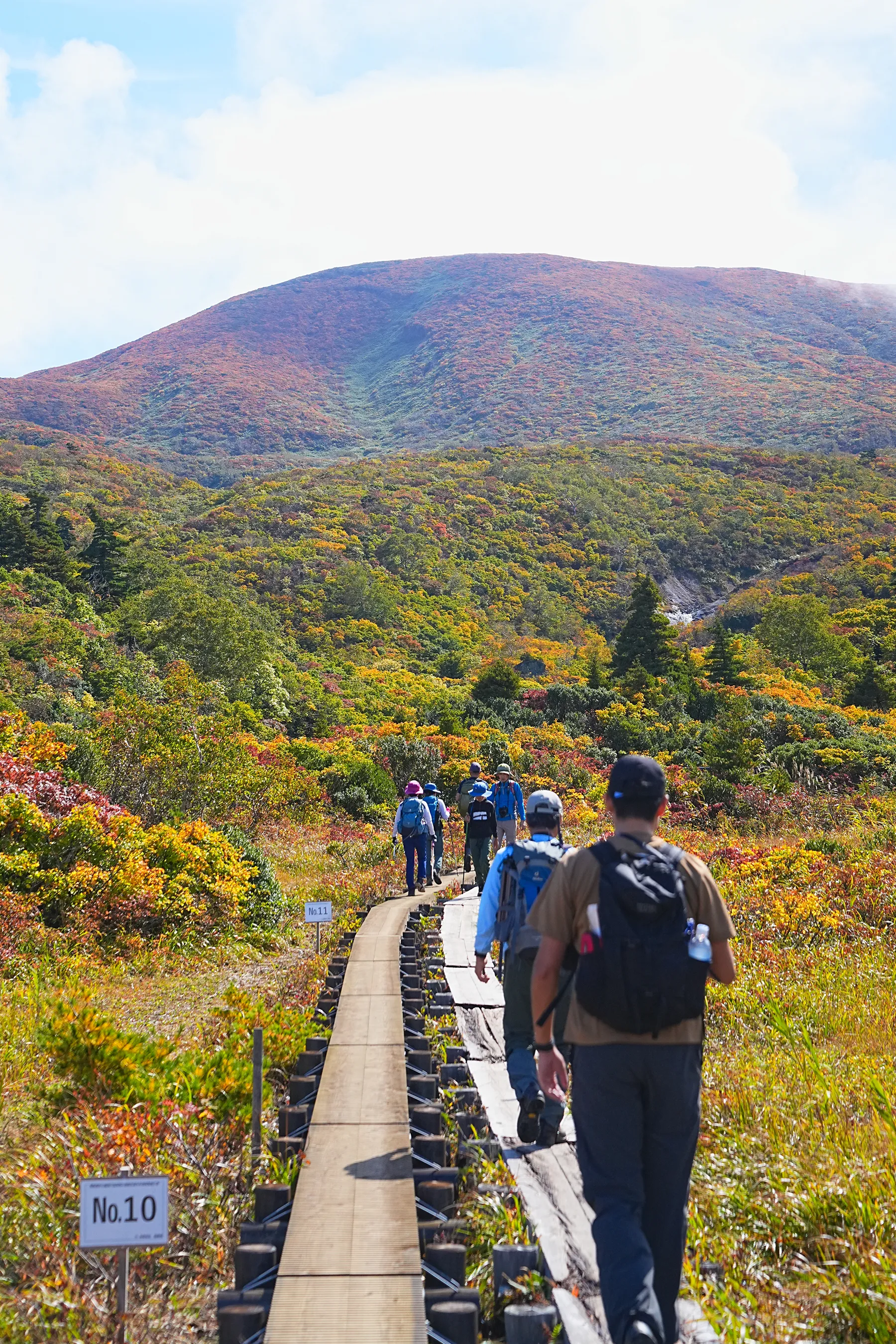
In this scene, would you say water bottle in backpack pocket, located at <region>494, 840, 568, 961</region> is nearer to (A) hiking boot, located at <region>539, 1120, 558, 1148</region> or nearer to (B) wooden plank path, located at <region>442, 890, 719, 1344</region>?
(A) hiking boot, located at <region>539, 1120, 558, 1148</region>

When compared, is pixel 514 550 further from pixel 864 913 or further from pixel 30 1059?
pixel 30 1059

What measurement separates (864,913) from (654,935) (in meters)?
8.16

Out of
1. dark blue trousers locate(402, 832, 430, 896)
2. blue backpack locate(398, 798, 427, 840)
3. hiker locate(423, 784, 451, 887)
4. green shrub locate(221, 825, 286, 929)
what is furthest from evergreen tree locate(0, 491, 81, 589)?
blue backpack locate(398, 798, 427, 840)

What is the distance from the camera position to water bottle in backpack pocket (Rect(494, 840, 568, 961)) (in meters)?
5.30

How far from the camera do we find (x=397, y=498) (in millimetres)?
67750

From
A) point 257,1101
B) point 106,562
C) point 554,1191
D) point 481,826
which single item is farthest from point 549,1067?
point 106,562

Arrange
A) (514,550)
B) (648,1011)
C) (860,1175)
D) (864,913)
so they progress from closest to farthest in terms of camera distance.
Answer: (648,1011) < (860,1175) < (864,913) < (514,550)

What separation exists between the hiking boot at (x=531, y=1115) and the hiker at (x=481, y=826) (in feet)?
26.7

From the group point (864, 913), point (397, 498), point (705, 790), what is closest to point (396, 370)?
point (397, 498)

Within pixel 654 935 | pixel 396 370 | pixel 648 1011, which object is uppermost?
pixel 396 370

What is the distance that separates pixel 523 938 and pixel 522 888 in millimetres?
276

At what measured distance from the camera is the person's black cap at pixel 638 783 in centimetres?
337

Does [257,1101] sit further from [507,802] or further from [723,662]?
[723,662]

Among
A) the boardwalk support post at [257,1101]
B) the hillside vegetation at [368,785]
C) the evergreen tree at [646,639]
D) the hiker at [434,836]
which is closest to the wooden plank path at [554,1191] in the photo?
the hillside vegetation at [368,785]
